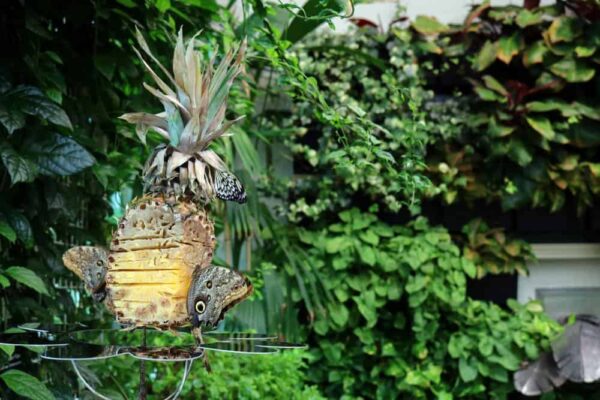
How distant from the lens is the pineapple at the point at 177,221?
127 cm

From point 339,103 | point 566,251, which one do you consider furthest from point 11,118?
point 566,251

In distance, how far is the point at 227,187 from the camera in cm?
133

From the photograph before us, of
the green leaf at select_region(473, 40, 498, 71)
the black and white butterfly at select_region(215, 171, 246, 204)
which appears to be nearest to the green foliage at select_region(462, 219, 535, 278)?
the green leaf at select_region(473, 40, 498, 71)

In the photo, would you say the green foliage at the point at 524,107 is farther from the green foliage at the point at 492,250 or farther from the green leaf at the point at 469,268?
the green leaf at the point at 469,268

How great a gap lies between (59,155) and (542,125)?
243cm

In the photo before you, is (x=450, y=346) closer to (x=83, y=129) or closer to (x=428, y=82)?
(x=428, y=82)

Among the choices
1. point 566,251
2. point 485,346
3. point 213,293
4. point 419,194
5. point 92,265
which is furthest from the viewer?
point 566,251

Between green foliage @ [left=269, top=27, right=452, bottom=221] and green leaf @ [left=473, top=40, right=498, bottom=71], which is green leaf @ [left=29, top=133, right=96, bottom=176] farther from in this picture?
green leaf @ [left=473, top=40, right=498, bottom=71]

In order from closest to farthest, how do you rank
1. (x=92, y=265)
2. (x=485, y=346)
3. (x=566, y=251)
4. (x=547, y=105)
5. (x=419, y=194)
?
1. (x=92, y=265)
2. (x=485, y=346)
3. (x=547, y=105)
4. (x=419, y=194)
5. (x=566, y=251)

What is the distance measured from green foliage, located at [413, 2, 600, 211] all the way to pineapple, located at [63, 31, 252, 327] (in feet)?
8.56

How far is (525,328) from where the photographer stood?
371cm

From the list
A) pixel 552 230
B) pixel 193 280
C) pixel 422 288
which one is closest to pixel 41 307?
pixel 193 280

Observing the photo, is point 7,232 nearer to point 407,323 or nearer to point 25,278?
point 25,278

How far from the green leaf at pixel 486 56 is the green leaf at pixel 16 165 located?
2.46m
